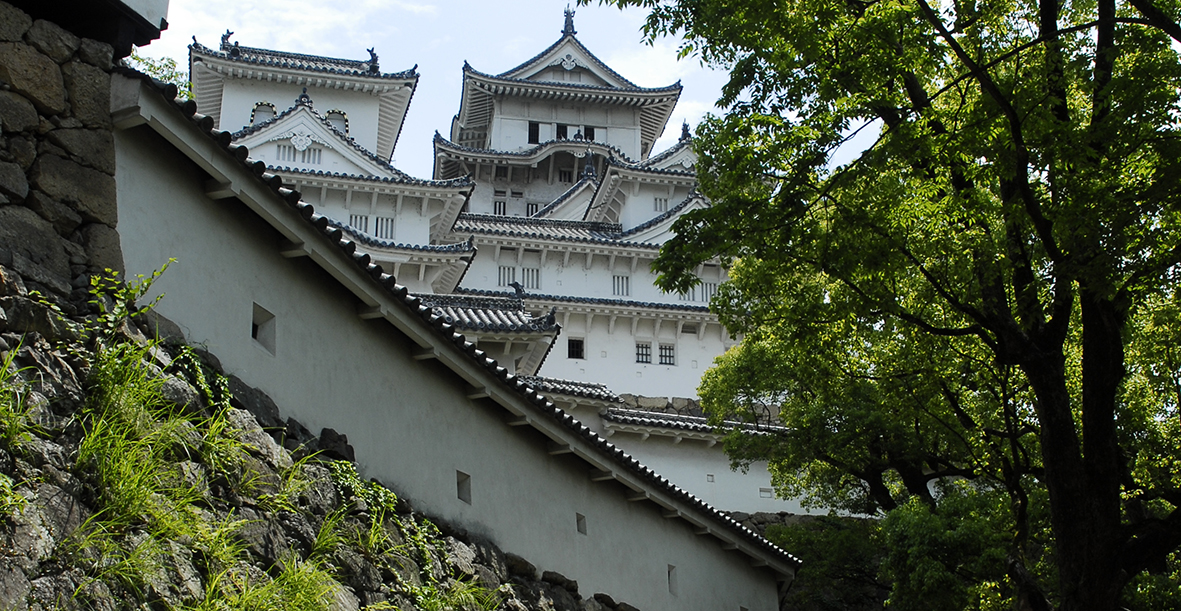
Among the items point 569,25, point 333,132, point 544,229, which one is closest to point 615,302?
point 544,229

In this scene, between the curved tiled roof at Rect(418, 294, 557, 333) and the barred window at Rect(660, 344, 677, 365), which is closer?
the curved tiled roof at Rect(418, 294, 557, 333)

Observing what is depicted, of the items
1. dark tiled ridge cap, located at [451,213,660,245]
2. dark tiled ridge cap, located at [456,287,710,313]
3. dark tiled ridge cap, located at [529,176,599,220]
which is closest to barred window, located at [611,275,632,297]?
dark tiled ridge cap, located at [451,213,660,245]

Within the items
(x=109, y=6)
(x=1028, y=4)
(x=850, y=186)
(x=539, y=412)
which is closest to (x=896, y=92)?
(x=850, y=186)

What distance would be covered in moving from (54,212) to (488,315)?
16.9 m

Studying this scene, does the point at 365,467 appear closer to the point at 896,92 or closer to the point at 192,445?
the point at 192,445

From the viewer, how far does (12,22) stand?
943cm

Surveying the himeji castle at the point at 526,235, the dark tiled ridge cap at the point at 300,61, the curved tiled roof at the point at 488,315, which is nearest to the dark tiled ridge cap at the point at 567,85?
the himeji castle at the point at 526,235

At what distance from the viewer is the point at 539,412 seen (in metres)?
14.9

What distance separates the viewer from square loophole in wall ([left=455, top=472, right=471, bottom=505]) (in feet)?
44.9

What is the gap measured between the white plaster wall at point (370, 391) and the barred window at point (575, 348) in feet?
71.8

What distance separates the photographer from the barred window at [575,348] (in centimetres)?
4000

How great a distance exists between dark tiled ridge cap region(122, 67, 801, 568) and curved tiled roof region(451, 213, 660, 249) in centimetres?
2351

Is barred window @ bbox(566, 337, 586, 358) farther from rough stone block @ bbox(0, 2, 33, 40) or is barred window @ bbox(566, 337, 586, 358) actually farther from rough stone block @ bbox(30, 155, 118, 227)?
rough stone block @ bbox(0, 2, 33, 40)

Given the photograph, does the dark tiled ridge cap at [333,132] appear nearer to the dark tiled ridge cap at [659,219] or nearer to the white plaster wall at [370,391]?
the dark tiled ridge cap at [659,219]
